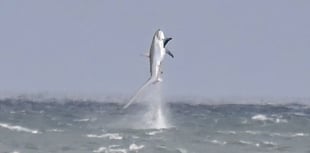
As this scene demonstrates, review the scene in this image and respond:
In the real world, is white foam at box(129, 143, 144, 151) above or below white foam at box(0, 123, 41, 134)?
below

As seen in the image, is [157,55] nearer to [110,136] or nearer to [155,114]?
[110,136]

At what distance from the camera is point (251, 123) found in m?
50.3

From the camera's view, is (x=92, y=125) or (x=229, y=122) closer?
(x=92, y=125)

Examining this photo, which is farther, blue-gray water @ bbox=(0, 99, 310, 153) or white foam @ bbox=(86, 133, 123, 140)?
white foam @ bbox=(86, 133, 123, 140)

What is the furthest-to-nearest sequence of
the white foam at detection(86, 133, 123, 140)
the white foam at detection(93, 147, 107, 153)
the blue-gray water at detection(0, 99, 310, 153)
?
the white foam at detection(86, 133, 123, 140)
the blue-gray water at detection(0, 99, 310, 153)
the white foam at detection(93, 147, 107, 153)

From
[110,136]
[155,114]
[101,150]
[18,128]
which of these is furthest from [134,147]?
[155,114]

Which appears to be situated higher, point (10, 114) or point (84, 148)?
point (10, 114)

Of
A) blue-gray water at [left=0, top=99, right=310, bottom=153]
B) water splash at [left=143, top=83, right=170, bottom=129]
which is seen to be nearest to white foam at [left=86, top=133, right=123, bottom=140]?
blue-gray water at [left=0, top=99, right=310, bottom=153]

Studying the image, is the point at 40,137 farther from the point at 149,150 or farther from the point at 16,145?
the point at 149,150

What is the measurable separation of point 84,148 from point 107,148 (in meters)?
0.75

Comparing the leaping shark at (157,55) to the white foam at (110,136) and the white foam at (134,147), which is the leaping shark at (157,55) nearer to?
the white foam at (134,147)

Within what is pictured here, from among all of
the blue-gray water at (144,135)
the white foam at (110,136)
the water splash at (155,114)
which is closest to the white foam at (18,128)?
the blue-gray water at (144,135)

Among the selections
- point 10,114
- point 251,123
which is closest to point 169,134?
point 251,123

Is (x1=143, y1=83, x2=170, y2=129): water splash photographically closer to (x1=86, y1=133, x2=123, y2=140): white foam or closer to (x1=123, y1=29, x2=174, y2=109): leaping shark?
(x1=86, y1=133, x2=123, y2=140): white foam
